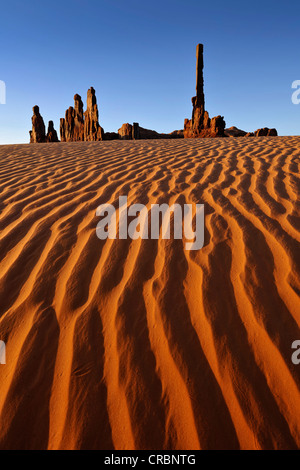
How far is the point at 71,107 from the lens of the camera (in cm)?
4259

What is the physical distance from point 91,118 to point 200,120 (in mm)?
19266

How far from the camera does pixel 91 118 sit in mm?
38125

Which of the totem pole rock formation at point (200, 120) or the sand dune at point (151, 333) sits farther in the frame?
the totem pole rock formation at point (200, 120)

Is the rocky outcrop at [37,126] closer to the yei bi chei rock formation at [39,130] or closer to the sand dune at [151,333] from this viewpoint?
the yei bi chei rock formation at [39,130]

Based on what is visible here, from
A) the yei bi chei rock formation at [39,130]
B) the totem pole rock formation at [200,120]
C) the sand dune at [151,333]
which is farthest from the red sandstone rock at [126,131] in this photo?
the sand dune at [151,333]

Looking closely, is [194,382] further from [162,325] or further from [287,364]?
[287,364]

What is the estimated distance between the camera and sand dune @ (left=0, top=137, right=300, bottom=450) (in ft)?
3.71

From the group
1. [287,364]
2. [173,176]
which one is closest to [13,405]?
[287,364]

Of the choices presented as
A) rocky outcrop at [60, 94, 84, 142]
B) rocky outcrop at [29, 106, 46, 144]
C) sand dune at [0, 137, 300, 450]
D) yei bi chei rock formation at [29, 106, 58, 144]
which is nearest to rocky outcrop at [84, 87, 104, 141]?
rocky outcrop at [60, 94, 84, 142]

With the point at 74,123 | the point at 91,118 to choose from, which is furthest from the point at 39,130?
the point at 91,118

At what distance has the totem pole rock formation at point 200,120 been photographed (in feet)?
72.1

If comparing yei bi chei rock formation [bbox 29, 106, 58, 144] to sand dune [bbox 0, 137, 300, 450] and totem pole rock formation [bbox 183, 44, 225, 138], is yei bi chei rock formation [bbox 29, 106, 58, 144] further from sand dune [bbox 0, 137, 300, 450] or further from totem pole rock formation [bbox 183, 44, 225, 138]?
sand dune [bbox 0, 137, 300, 450]

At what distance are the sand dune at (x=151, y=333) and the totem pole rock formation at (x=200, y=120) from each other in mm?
21381

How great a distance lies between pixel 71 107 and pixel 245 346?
4789 cm
